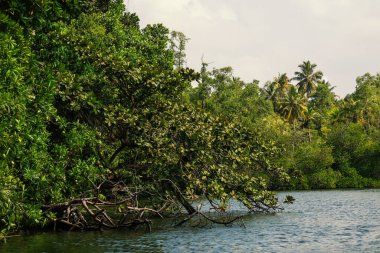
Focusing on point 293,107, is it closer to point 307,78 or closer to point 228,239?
point 307,78

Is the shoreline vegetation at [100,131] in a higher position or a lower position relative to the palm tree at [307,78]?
lower

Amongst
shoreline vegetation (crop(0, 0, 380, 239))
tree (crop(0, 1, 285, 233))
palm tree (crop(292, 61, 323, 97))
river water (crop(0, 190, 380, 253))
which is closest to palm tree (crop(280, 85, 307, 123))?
palm tree (crop(292, 61, 323, 97))

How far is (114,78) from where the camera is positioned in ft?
78.5

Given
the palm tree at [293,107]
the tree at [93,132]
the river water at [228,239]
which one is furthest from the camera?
the palm tree at [293,107]

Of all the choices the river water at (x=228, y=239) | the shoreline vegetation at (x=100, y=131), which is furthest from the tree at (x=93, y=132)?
the river water at (x=228, y=239)

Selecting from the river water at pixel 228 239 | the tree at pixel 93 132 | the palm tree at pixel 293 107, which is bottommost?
the river water at pixel 228 239

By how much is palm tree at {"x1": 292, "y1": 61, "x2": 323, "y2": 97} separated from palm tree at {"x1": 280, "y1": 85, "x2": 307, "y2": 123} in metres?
17.2

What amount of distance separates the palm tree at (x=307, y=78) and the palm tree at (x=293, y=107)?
679 inches

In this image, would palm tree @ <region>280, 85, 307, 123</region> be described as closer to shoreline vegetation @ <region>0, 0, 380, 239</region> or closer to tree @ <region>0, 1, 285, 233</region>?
shoreline vegetation @ <region>0, 0, 380, 239</region>

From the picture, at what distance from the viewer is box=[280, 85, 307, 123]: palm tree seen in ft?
269

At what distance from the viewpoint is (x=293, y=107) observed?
82.5 metres

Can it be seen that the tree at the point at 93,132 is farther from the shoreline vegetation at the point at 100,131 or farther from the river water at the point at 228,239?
the river water at the point at 228,239

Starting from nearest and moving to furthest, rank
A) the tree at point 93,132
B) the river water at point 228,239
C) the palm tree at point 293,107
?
the tree at point 93,132 → the river water at point 228,239 → the palm tree at point 293,107

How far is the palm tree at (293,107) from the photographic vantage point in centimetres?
8212
